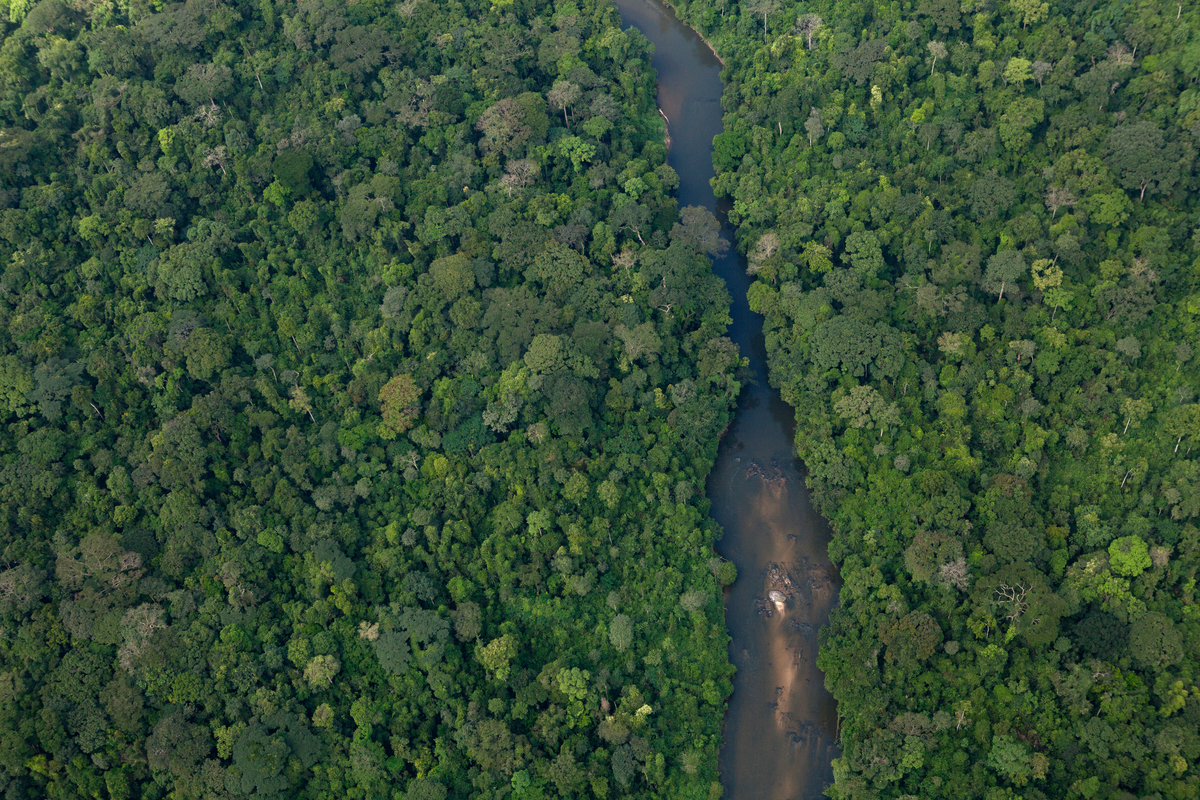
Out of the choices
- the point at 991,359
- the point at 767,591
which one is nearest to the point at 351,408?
the point at 767,591

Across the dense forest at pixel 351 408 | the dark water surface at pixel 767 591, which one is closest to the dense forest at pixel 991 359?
the dark water surface at pixel 767 591

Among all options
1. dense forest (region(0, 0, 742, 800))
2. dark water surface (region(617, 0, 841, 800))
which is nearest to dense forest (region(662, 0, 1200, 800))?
dark water surface (region(617, 0, 841, 800))

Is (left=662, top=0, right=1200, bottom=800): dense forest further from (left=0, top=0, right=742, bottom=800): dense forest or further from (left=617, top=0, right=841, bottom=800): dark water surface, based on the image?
(left=0, top=0, right=742, bottom=800): dense forest

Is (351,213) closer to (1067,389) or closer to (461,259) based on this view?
(461,259)

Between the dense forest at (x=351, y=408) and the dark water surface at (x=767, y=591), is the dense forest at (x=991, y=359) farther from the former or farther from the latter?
the dense forest at (x=351, y=408)

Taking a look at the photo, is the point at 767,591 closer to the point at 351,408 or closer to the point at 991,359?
the point at 991,359

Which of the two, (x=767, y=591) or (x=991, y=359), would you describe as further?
(x=991, y=359)
